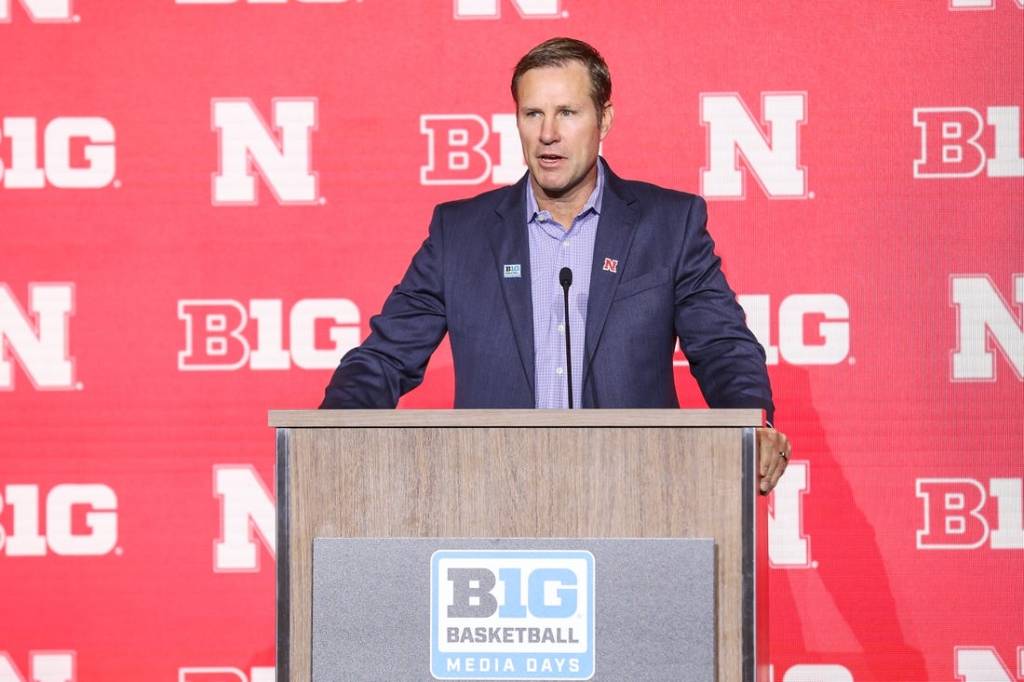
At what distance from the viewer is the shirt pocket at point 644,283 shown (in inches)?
93.9

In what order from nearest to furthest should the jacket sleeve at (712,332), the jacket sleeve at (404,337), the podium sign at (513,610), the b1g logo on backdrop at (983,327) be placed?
the podium sign at (513,610) → the jacket sleeve at (712,332) → the jacket sleeve at (404,337) → the b1g logo on backdrop at (983,327)

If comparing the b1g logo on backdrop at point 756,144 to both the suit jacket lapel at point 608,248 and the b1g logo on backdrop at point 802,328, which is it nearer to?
the b1g logo on backdrop at point 802,328

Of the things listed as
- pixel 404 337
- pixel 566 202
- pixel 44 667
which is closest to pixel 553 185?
pixel 566 202

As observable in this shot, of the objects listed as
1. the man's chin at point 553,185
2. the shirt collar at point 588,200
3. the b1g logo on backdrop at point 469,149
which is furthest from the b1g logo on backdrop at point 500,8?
the man's chin at point 553,185

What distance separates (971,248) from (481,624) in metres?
2.35

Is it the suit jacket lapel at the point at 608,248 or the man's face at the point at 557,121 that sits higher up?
the man's face at the point at 557,121

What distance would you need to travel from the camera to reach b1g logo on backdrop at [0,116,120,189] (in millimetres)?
3650

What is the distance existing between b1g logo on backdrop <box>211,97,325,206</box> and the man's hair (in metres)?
1.29

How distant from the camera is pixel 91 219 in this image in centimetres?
366

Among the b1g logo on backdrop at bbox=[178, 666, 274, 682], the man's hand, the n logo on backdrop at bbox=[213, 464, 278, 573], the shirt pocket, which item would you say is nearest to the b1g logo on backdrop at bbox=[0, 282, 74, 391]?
the n logo on backdrop at bbox=[213, 464, 278, 573]

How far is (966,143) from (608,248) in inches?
63.1

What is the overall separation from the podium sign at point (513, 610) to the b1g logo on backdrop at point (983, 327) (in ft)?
6.92

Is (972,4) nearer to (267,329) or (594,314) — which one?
(594,314)

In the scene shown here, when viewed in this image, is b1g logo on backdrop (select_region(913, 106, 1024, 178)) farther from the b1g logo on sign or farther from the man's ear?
the b1g logo on sign
